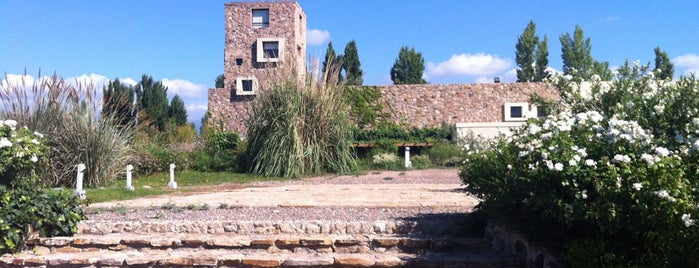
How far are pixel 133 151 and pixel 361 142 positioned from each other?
25.4 feet

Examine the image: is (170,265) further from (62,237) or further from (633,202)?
(633,202)

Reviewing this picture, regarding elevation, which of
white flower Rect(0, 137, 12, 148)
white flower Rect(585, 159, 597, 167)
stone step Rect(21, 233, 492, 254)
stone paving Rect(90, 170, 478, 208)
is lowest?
stone step Rect(21, 233, 492, 254)

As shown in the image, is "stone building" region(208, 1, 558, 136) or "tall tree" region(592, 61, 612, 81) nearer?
"tall tree" region(592, 61, 612, 81)

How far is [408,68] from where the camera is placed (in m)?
37.5

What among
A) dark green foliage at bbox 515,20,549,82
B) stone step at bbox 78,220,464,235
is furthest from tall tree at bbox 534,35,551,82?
stone step at bbox 78,220,464,235

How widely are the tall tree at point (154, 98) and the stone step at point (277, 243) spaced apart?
26025 millimetres

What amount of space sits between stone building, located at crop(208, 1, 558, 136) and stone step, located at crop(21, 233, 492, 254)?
1100 cm

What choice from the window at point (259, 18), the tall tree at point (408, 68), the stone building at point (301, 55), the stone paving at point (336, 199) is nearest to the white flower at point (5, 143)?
the stone paving at point (336, 199)

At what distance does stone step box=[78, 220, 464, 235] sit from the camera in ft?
15.7

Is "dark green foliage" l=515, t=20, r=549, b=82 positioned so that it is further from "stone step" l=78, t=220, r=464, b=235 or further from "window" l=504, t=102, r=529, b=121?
"stone step" l=78, t=220, r=464, b=235

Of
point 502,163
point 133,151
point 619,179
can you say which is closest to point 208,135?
point 133,151

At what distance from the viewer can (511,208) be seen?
371cm

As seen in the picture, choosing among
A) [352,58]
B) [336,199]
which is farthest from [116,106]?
[352,58]

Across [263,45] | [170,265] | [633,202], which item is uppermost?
[263,45]
